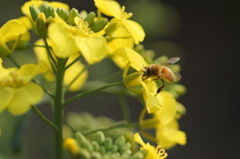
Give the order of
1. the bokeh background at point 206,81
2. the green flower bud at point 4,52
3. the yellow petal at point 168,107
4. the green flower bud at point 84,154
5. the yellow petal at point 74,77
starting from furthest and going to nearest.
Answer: the bokeh background at point 206,81, the yellow petal at point 74,77, the yellow petal at point 168,107, the green flower bud at point 4,52, the green flower bud at point 84,154

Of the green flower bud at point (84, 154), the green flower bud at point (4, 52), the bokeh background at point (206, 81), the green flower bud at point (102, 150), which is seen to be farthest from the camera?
the bokeh background at point (206, 81)

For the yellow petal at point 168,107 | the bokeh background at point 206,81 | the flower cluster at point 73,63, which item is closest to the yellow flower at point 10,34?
the flower cluster at point 73,63

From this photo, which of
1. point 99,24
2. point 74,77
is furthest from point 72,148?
point 74,77

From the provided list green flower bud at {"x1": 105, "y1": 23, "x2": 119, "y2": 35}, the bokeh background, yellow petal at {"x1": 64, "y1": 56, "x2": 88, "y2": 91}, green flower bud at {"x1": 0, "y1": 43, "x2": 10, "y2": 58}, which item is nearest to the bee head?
green flower bud at {"x1": 105, "y1": 23, "x2": 119, "y2": 35}

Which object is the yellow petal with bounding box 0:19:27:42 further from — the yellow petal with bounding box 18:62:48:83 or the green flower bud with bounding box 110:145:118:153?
the green flower bud with bounding box 110:145:118:153

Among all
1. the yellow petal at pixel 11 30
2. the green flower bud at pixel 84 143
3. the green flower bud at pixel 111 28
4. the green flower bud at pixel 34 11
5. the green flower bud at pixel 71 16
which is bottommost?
the green flower bud at pixel 84 143

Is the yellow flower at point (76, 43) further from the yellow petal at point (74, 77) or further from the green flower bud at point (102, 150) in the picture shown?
the yellow petal at point (74, 77)

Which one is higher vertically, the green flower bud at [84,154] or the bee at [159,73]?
the bee at [159,73]
